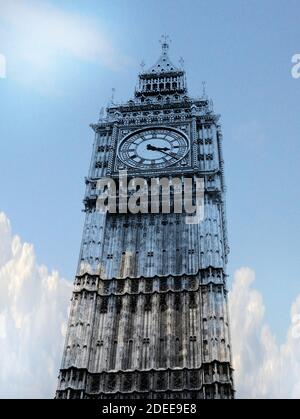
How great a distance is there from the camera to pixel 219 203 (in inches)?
1886

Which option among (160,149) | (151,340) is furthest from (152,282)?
(160,149)

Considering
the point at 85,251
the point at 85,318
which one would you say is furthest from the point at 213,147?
the point at 85,318

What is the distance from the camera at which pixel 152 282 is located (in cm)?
4244

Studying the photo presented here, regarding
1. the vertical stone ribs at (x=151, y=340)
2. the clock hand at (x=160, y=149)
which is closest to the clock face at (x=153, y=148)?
the clock hand at (x=160, y=149)

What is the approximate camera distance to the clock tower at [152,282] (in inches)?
1448

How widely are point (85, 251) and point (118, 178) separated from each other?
25.1ft

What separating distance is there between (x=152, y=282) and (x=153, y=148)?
14.1 m

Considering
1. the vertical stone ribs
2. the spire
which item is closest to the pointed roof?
the spire

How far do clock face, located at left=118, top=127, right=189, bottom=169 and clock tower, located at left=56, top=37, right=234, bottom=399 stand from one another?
0.28 feet

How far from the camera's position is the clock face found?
51.2 metres

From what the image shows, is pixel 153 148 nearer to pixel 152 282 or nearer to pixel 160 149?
pixel 160 149

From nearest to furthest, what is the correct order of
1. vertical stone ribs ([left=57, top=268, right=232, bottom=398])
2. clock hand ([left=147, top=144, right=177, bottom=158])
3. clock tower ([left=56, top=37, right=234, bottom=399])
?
1. vertical stone ribs ([left=57, top=268, right=232, bottom=398])
2. clock tower ([left=56, top=37, right=234, bottom=399])
3. clock hand ([left=147, top=144, right=177, bottom=158])

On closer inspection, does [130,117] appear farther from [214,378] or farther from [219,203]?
[214,378]

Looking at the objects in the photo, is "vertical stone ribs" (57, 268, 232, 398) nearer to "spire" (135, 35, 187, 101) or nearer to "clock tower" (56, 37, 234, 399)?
"clock tower" (56, 37, 234, 399)
